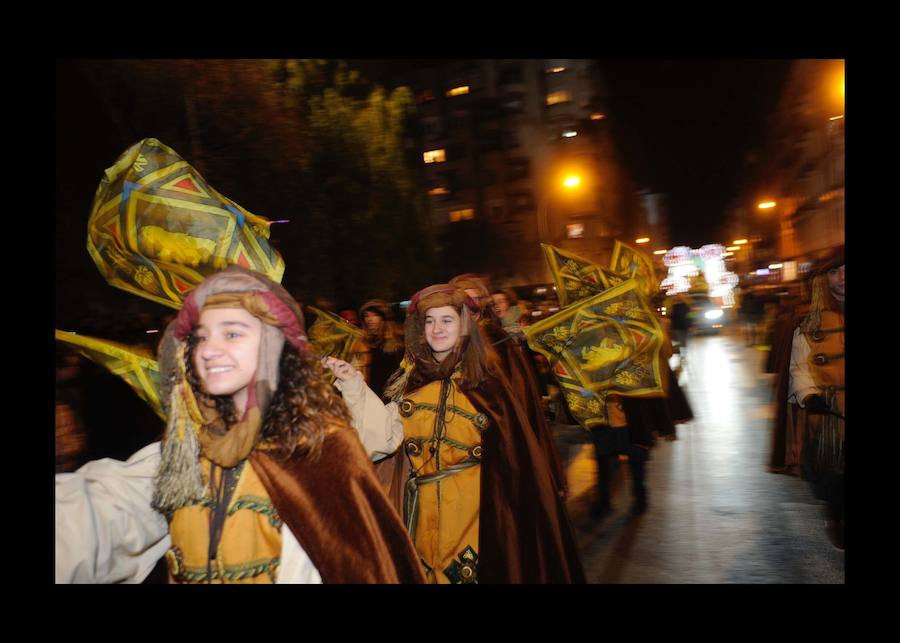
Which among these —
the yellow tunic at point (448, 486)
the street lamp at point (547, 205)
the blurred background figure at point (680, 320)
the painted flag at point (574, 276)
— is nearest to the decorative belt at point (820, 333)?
the painted flag at point (574, 276)

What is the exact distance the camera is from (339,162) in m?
6.55

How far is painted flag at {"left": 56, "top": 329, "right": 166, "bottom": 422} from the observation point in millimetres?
2670

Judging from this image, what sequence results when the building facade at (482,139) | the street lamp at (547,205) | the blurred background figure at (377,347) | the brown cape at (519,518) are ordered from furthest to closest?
1. the street lamp at (547,205)
2. the blurred background figure at (377,347)
3. the building facade at (482,139)
4. the brown cape at (519,518)

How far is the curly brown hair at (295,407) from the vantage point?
2.43m

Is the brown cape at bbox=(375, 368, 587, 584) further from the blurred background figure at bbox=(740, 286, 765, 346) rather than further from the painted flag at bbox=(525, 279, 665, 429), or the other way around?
the blurred background figure at bbox=(740, 286, 765, 346)

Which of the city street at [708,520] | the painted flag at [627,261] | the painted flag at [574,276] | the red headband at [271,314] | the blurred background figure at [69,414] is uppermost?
the painted flag at [627,261]

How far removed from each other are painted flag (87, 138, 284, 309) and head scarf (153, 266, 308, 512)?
0.27 metres

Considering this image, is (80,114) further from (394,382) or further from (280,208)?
(394,382)

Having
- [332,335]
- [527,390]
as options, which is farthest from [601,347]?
[332,335]

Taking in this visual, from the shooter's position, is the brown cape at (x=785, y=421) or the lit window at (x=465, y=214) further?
the lit window at (x=465, y=214)

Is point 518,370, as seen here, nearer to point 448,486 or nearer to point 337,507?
point 448,486

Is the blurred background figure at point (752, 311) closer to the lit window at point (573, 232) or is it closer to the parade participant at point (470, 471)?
the lit window at point (573, 232)

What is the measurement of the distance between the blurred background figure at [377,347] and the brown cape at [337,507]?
7.41 ft

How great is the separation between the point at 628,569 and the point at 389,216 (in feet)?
12.8
